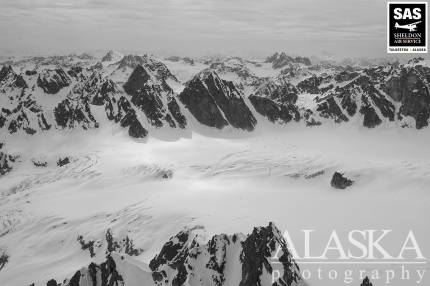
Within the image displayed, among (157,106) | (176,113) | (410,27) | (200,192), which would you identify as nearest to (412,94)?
(176,113)

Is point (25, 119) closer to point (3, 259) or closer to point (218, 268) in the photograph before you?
point (3, 259)

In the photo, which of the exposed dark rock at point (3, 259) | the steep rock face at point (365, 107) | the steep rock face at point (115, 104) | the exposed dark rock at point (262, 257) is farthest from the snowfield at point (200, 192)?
the exposed dark rock at point (262, 257)

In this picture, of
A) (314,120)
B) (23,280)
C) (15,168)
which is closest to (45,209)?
(23,280)

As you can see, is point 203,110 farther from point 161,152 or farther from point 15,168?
point 15,168

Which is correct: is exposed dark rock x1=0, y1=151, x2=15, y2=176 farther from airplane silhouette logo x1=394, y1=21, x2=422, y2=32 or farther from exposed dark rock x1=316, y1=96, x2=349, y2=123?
airplane silhouette logo x1=394, y1=21, x2=422, y2=32

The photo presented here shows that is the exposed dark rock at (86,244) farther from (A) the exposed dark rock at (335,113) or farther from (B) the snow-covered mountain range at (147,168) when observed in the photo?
(A) the exposed dark rock at (335,113)

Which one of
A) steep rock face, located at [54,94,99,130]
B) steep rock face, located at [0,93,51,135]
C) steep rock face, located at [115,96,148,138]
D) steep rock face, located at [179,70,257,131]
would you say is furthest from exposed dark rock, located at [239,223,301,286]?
steep rock face, located at [0,93,51,135]
